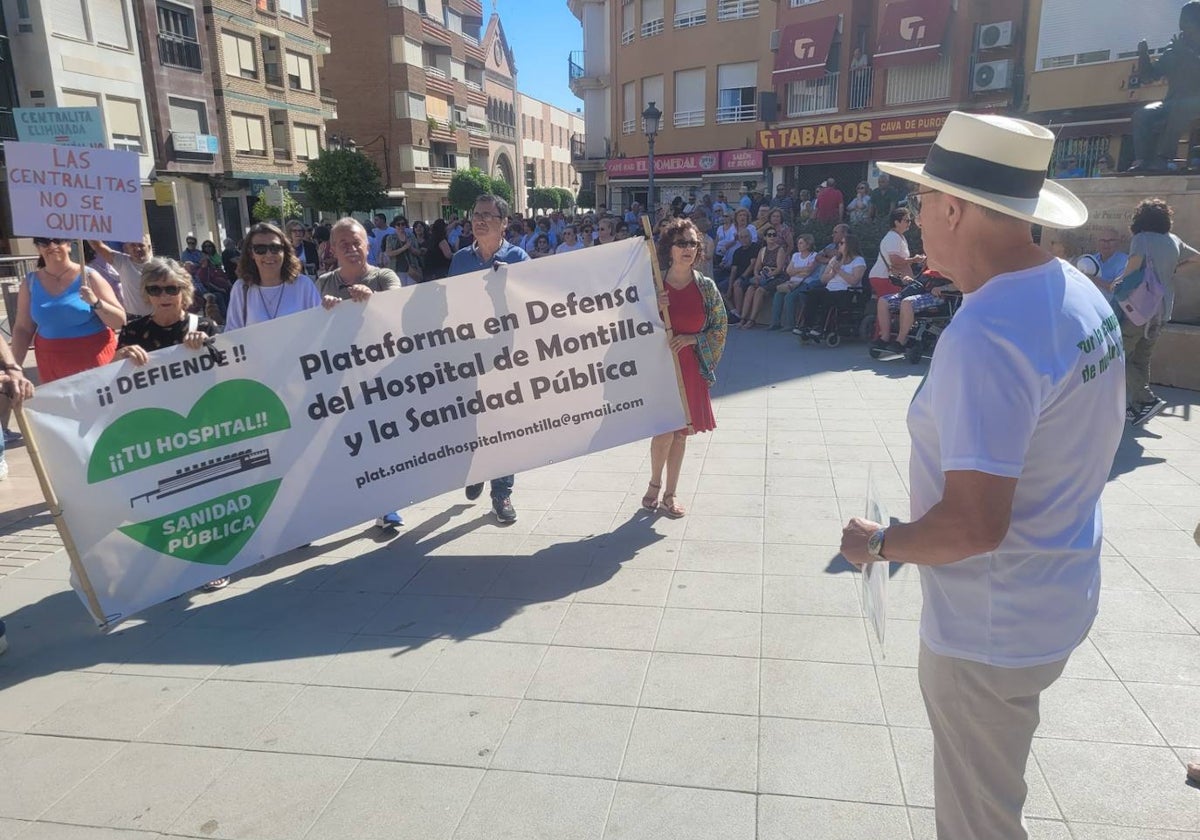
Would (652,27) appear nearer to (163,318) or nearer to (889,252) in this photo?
(889,252)

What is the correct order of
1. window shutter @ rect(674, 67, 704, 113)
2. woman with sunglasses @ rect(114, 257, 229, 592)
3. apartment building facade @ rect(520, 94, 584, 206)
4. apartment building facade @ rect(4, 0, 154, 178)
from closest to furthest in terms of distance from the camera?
1. woman with sunglasses @ rect(114, 257, 229, 592)
2. apartment building facade @ rect(4, 0, 154, 178)
3. window shutter @ rect(674, 67, 704, 113)
4. apartment building facade @ rect(520, 94, 584, 206)

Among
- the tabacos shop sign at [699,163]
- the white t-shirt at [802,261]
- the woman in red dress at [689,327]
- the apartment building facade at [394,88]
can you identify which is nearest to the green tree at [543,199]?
the apartment building facade at [394,88]

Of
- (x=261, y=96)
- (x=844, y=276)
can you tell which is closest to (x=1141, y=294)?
(x=844, y=276)

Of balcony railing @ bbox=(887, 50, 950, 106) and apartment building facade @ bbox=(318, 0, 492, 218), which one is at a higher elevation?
apartment building facade @ bbox=(318, 0, 492, 218)

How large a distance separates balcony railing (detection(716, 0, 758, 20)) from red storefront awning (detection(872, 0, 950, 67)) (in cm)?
604

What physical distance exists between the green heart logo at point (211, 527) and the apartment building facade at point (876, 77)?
24188mm

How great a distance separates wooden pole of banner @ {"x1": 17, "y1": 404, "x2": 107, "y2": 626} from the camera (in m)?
3.62

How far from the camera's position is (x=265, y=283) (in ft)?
15.7

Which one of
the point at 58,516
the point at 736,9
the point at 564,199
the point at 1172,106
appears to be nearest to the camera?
the point at 58,516

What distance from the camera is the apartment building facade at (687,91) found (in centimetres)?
3078

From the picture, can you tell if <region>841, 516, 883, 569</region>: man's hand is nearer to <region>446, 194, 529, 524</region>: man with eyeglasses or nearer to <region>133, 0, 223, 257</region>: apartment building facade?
<region>446, 194, 529, 524</region>: man with eyeglasses

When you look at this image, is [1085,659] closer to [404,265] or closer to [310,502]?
[310,502]

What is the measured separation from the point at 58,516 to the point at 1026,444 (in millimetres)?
3986

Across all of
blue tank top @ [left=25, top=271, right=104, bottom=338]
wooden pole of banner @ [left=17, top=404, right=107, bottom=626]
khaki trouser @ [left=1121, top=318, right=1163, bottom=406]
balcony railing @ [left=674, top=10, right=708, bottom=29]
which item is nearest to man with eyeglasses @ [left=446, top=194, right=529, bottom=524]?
wooden pole of banner @ [left=17, top=404, right=107, bottom=626]
